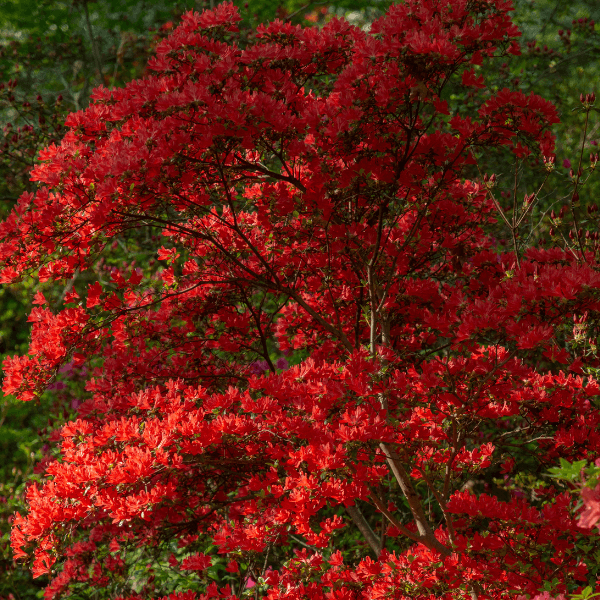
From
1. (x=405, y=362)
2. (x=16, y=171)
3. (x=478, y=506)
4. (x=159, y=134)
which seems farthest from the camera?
(x=16, y=171)

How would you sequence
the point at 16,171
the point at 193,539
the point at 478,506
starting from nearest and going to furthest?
1. the point at 478,506
2. the point at 193,539
3. the point at 16,171

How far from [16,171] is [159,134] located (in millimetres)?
4756

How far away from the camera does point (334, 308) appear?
3.70m

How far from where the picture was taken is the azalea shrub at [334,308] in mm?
2535

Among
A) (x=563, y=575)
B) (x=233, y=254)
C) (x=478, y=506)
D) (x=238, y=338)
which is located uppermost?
(x=233, y=254)

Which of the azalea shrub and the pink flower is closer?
the pink flower

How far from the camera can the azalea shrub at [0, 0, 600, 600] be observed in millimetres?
2535

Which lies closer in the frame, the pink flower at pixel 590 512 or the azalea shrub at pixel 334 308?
the pink flower at pixel 590 512

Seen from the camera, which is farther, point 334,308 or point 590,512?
point 334,308

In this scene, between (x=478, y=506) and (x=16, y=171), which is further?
(x=16, y=171)

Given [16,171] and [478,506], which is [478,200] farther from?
[16,171]

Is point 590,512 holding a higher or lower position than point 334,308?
higher

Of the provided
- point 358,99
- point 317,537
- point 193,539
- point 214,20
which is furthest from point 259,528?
point 214,20

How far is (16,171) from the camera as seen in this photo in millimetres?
6602
